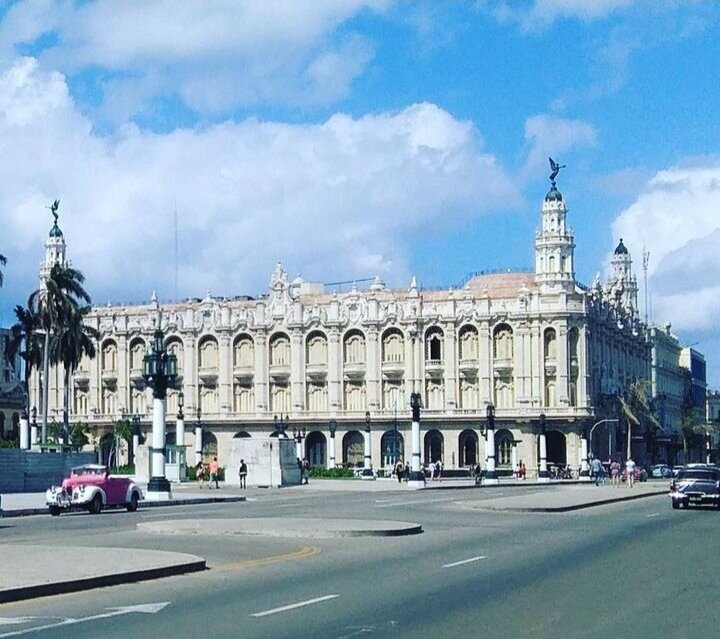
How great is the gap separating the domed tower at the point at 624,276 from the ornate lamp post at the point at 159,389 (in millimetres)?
92253

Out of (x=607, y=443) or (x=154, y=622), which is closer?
(x=154, y=622)

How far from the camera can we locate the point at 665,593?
1703 cm

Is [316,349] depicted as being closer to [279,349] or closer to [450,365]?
[279,349]

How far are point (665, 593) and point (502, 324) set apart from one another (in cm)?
9285

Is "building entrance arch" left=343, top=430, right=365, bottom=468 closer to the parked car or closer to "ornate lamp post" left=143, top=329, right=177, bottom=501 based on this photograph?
the parked car

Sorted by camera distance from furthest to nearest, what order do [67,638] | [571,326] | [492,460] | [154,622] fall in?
[571,326], [492,460], [154,622], [67,638]

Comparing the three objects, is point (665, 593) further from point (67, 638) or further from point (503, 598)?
point (67, 638)

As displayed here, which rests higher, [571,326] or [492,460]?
[571,326]

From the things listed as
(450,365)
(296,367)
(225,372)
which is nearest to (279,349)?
(296,367)

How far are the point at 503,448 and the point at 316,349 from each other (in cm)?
1920

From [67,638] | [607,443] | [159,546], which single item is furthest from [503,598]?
[607,443]

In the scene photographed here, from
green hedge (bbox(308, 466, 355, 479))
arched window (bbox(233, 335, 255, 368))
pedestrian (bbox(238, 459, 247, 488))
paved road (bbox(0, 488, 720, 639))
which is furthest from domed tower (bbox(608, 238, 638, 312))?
paved road (bbox(0, 488, 720, 639))

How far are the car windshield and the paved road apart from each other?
13127mm

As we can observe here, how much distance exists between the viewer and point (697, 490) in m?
43.7
